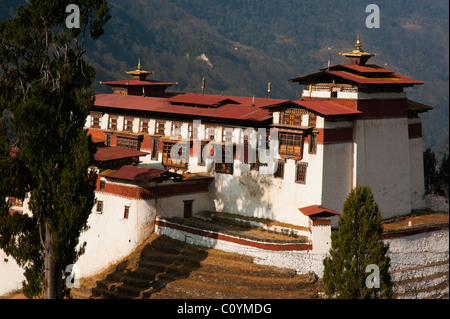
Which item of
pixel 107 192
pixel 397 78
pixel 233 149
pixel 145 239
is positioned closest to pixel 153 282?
pixel 145 239

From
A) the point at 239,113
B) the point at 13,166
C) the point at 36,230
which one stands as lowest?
the point at 36,230

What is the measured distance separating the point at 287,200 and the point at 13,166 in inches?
695

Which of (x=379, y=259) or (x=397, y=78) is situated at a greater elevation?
(x=397, y=78)

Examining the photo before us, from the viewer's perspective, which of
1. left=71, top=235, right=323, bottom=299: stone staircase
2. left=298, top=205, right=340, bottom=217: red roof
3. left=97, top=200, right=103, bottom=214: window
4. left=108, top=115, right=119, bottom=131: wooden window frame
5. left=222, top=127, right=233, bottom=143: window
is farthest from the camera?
left=108, top=115, right=119, bottom=131: wooden window frame

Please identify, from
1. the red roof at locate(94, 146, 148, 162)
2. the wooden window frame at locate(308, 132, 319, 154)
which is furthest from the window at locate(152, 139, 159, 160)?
the wooden window frame at locate(308, 132, 319, 154)

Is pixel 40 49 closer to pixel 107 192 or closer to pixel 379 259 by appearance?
pixel 107 192

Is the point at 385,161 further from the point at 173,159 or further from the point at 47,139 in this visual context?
the point at 47,139

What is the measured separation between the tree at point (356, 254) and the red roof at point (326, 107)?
6.91m

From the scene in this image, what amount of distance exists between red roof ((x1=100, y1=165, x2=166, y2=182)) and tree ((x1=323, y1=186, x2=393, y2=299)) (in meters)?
12.0

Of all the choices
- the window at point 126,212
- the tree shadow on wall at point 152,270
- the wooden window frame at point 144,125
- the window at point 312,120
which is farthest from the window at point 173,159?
the window at point 312,120

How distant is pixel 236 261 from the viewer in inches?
1721

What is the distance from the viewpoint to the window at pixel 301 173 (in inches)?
1845

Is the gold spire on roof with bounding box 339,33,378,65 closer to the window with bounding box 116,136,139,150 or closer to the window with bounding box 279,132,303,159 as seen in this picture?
the window with bounding box 279,132,303,159

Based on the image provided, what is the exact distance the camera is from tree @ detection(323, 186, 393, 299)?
3897 cm
